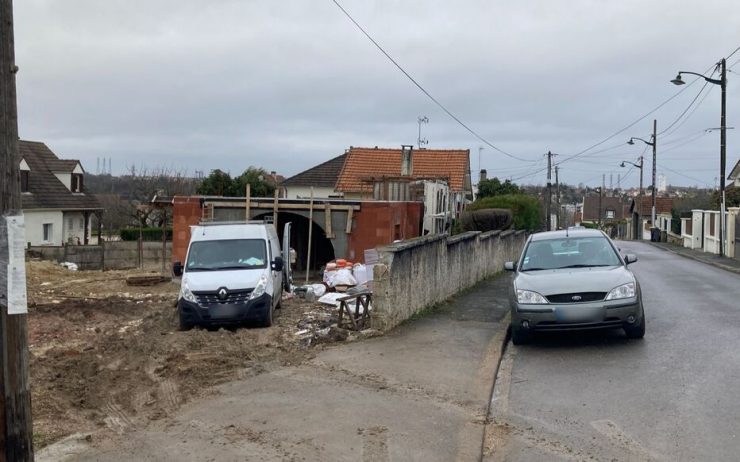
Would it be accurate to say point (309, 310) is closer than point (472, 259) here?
Yes

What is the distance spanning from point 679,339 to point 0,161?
9278 mm

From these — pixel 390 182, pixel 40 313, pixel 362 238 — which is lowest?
pixel 40 313

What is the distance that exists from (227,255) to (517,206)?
2206 cm

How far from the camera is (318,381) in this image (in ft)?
28.7

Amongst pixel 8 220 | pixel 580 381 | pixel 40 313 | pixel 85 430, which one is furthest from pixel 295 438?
pixel 40 313

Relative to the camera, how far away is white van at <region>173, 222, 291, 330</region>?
12.8 metres

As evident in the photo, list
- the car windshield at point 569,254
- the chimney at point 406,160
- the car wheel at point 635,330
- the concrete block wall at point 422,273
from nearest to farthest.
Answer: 1. the car wheel at point 635,330
2. the car windshield at point 569,254
3. the concrete block wall at point 422,273
4. the chimney at point 406,160

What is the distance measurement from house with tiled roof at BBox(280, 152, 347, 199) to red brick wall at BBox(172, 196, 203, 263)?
24.6 m

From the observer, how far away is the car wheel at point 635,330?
34.0 ft

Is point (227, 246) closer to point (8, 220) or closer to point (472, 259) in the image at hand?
point (472, 259)

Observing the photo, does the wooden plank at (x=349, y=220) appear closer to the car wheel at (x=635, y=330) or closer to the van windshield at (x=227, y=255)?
the van windshield at (x=227, y=255)

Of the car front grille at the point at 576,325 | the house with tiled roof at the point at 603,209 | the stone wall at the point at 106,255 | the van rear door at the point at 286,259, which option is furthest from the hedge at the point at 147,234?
the house with tiled roof at the point at 603,209

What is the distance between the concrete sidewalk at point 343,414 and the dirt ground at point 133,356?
471 millimetres

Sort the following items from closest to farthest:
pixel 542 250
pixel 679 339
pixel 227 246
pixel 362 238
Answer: pixel 679 339, pixel 542 250, pixel 227 246, pixel 362 238
